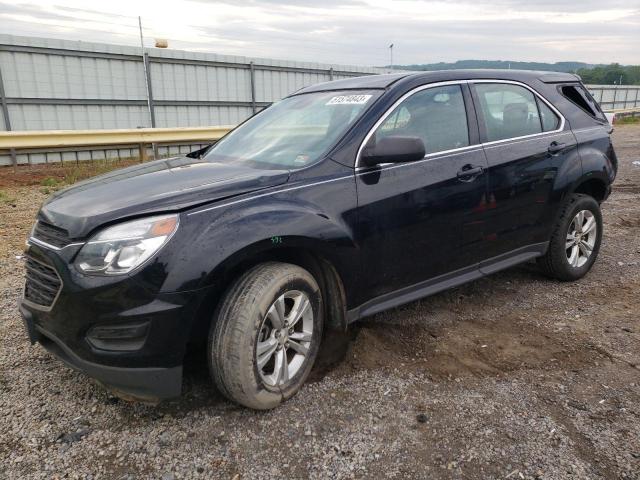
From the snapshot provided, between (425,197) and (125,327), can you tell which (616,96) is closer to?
(425,197)

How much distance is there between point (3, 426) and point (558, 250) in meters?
4.14

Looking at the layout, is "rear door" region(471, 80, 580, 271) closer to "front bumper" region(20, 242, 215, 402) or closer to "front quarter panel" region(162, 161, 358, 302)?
"front quarter panel" region(162, 161, 358, 302)

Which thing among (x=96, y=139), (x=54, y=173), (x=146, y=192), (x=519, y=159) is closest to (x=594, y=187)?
(x=519, y=159)

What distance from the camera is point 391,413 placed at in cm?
268

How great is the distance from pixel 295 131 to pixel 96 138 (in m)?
8.06

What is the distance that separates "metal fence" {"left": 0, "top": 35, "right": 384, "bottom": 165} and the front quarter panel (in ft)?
32.8

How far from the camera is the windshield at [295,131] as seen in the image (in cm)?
313

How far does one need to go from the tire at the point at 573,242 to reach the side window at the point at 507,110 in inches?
31.3

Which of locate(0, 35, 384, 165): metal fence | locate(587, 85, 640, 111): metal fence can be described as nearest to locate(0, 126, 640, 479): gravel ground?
locate(0, 35, 384, 165): metal fence

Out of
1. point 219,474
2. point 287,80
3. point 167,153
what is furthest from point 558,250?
point 287,80

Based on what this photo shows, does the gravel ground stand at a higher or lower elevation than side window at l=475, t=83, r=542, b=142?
lower

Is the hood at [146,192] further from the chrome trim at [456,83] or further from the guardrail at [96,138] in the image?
the guardrail at [96,138]

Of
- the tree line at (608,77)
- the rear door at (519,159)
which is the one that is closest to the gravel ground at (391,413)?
the rear door at (519,159)

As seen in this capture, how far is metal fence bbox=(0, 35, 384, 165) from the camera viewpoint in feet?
36.2
